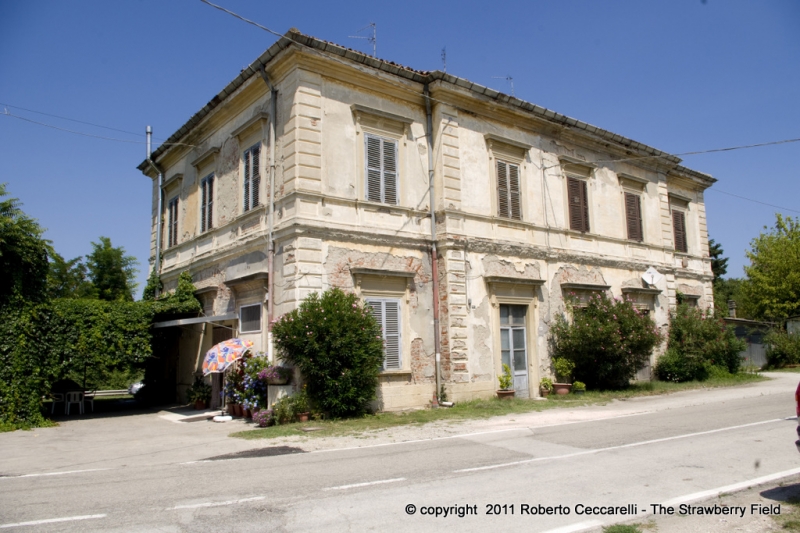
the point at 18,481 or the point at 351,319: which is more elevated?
the point at 351,319

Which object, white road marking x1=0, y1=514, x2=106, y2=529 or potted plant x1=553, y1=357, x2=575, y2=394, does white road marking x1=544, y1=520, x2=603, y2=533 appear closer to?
white road marking x1=0, y1=514, x2=106, y2=529

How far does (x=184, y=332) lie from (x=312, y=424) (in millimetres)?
8049

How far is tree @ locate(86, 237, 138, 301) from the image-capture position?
27.5m

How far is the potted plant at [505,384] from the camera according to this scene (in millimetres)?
14758

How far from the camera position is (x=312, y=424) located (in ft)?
37.6

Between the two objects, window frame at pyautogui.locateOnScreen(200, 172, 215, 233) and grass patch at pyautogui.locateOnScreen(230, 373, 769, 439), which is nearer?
grass patch at pyautogui.locateOnScreen(230, 373, 769, 439)

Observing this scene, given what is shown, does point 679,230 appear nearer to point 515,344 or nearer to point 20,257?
point 515,344

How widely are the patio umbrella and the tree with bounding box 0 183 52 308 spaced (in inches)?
164

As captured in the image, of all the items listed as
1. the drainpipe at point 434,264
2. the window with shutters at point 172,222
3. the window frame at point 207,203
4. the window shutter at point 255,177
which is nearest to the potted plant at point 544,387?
the drainpipe at point 434,264

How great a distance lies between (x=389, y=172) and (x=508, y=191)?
389 cm

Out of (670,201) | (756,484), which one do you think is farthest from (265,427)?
(670,201)

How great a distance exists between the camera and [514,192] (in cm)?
1650

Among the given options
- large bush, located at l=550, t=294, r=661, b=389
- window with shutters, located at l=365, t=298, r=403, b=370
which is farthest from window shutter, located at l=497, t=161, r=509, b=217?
window with shutters, located at l=365, t=298, r=403, b=370

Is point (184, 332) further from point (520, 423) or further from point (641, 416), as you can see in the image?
point (641, 416)
